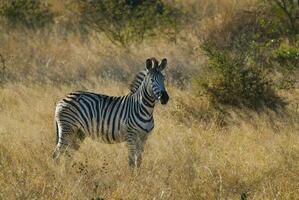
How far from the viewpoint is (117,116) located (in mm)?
7578

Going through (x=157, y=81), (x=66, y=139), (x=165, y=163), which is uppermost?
(x=157, y=81)

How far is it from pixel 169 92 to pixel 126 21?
463 cm

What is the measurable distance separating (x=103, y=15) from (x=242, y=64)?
19.5ft

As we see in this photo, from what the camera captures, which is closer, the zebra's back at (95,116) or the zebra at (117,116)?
the zebra at (117,116)

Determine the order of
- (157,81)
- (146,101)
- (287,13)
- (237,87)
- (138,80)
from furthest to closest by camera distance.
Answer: (287,13) < (237,87) < (138,80) < (146,101) < (157,81)

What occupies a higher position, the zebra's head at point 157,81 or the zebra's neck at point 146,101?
the zebra's head at point 157,81

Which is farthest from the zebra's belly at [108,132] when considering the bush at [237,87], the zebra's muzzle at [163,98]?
the bush at [237,87]

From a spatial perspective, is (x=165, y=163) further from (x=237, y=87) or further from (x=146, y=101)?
(x=237, y=87)

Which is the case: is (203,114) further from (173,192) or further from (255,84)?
(173,192)

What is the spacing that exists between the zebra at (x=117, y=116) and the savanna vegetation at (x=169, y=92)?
0.25m

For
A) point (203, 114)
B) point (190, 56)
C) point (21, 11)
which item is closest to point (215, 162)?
point (203, 114)

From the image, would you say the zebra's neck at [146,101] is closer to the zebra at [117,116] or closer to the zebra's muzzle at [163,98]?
the zebra at [117,116]

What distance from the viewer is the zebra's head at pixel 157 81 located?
23.6 ft

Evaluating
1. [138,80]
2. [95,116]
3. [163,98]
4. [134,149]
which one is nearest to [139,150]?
[134,149]
